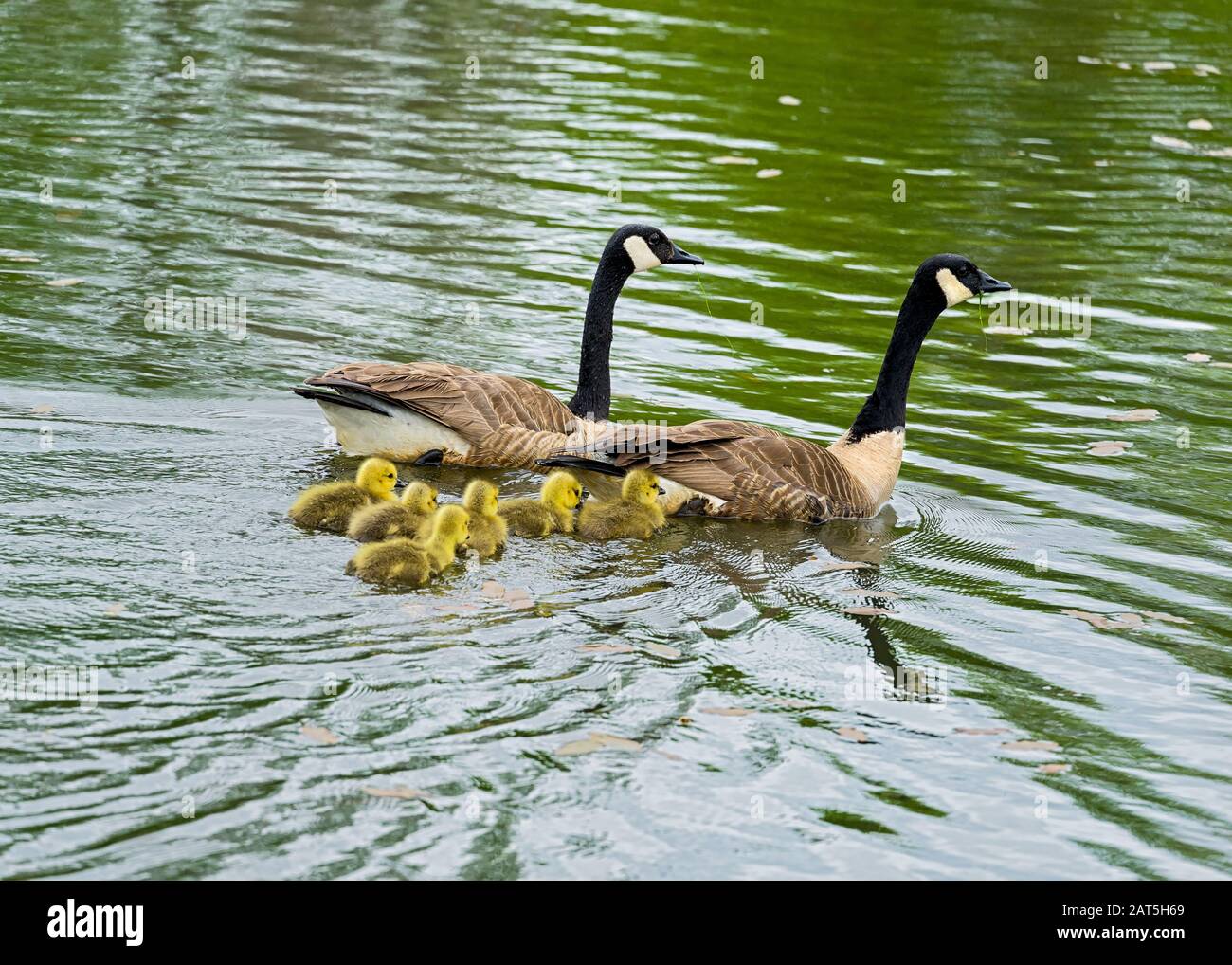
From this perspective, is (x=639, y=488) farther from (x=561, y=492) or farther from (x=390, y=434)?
(x=390, y=434)

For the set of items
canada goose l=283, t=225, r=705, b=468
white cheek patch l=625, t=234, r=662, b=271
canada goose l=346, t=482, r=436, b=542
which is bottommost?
canada goose l=346, t=482, r=436, b=542

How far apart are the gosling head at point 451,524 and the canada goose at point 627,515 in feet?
2.94

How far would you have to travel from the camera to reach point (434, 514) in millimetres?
8406

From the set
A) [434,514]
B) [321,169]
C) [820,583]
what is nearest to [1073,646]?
[820,583]

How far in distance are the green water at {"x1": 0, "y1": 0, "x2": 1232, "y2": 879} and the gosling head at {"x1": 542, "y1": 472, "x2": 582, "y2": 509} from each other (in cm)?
47

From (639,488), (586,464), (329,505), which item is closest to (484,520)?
(329,505)

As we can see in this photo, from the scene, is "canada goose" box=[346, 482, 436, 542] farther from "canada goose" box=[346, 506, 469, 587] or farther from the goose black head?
the goose black head

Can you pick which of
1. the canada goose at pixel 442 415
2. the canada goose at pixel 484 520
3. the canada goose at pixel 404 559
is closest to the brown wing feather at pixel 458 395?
the canada goose at pixel 442 415

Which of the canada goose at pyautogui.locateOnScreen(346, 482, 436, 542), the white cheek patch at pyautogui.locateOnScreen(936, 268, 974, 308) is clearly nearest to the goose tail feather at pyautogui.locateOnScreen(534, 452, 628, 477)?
the canada goose at pyautogui.locateOnScreen(346, 482, 436, 542)

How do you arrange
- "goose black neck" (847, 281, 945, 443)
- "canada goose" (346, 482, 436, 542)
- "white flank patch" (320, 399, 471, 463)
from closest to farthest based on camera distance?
"canada goose" (346, 482, 436, 542) < "white flank patch" (320, 399, 471, 463) < "goose black neck" (847, 281, 945, 443)

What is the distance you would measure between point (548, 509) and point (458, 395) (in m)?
1.57

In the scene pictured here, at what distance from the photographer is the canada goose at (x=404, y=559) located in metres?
7.92

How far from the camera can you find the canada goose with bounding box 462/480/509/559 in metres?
8.55
